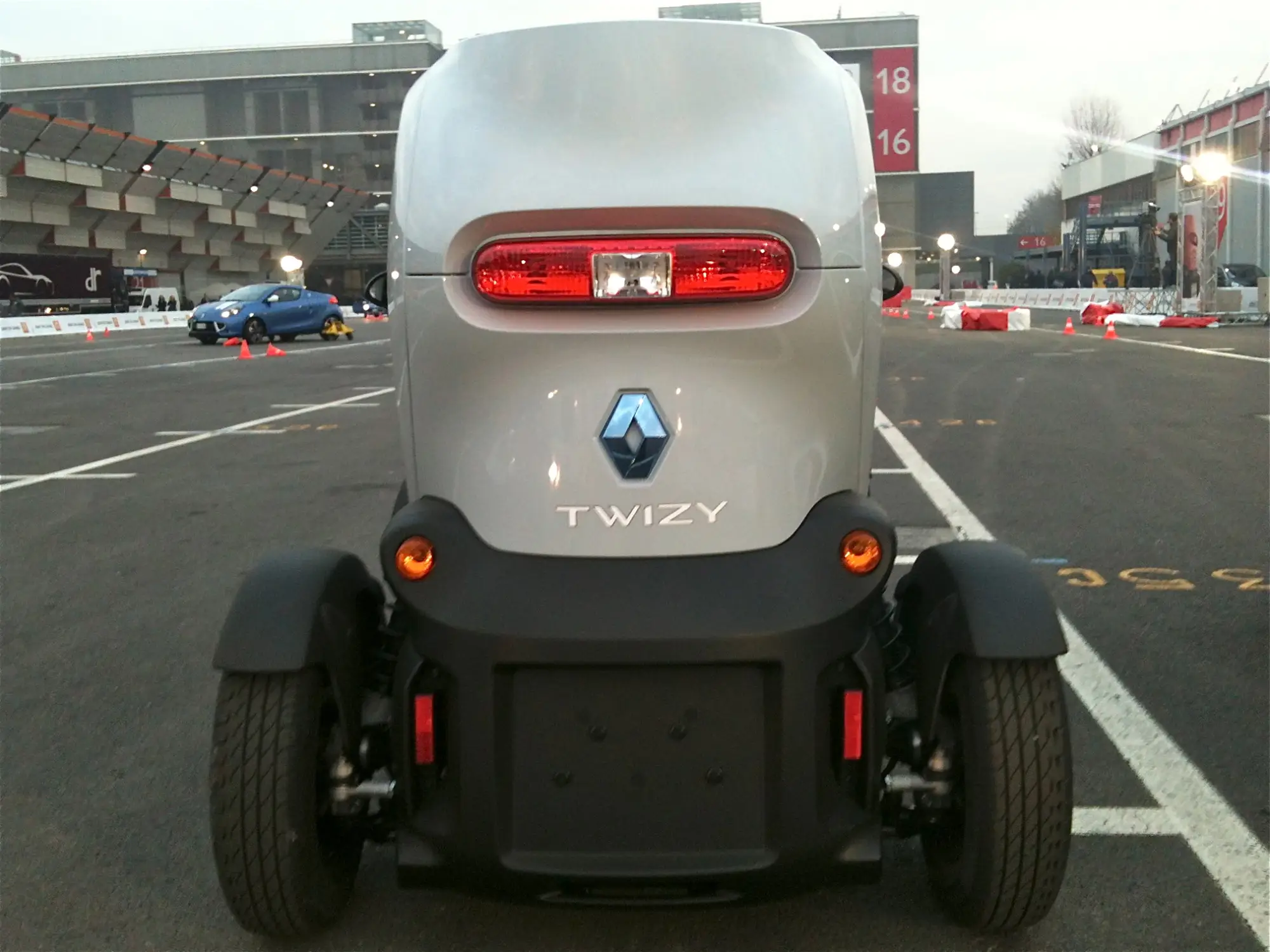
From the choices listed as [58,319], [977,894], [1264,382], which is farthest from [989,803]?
[58,319]

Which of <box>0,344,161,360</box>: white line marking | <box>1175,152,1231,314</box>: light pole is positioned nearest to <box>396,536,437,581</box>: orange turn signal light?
Answer: <box>0,344,161,360</box>: white line marking

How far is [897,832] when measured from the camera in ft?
9.18

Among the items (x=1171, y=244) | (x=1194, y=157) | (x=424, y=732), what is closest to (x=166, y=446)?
(x=424, y=732)

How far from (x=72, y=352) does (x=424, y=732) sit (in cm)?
3092

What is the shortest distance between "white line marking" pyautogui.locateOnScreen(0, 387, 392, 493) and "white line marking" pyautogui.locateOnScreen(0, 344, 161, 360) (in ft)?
48.3

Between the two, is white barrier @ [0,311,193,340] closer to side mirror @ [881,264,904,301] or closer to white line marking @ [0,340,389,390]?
white line marking @ [0,340,389,390]

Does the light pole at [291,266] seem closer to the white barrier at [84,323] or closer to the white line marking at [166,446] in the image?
the white barrier at [84,323]

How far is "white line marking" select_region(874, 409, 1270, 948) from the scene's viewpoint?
3.12 metres

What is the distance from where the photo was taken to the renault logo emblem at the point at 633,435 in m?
2.54

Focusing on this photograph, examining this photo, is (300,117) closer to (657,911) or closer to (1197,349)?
(1197,349)

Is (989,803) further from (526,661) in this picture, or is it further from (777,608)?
(526,661)

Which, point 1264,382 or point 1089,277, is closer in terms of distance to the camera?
point 1264,382

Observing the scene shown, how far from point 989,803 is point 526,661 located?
90 cm

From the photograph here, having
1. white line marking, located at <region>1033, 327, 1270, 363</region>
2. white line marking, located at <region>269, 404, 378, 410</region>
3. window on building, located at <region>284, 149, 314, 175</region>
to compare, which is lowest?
white line marking, located at <region>269, 404, 378, 410</region>
